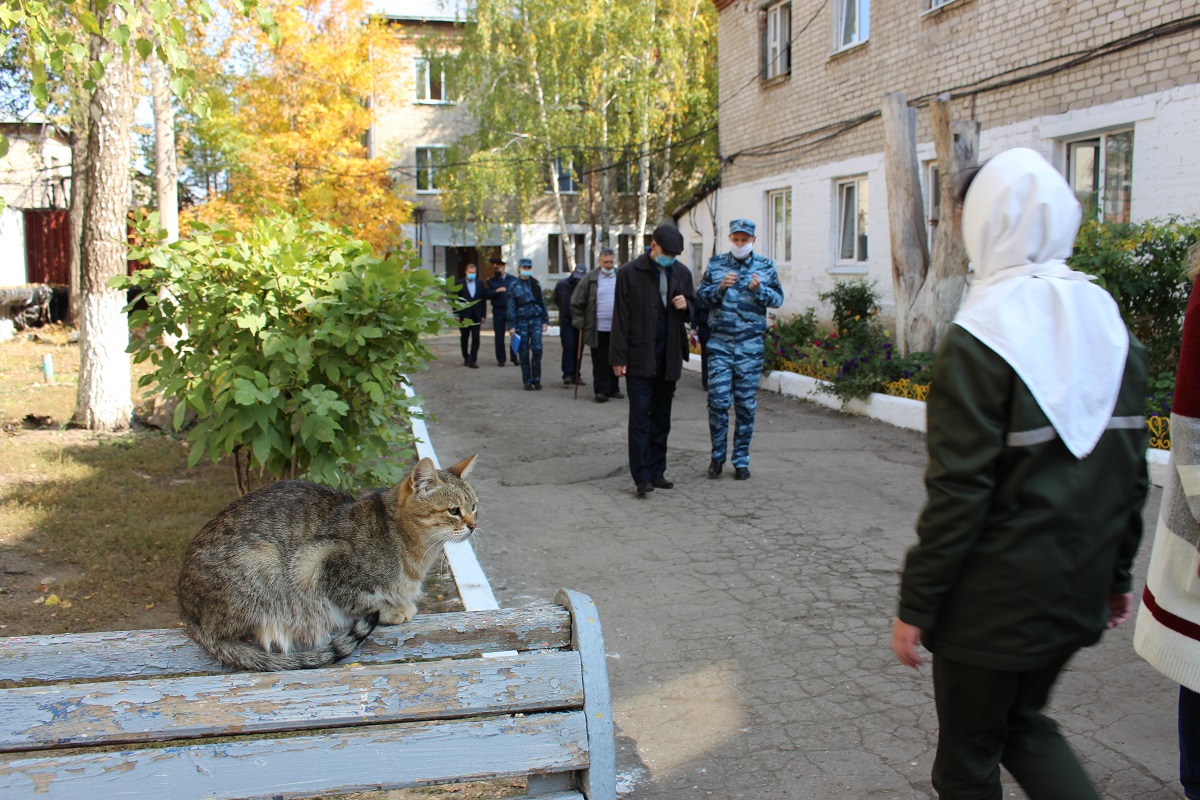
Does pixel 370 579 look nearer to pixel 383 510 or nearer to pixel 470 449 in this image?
pixel 383 510

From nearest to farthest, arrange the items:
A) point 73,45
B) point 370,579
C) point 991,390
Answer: point 991,390, point 370,579, point 73,45

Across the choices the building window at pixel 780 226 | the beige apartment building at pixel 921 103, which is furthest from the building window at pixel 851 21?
the building window at pixel 780 226

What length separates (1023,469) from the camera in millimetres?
2172

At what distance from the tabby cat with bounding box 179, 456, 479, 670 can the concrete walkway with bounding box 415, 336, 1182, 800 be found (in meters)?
1.11

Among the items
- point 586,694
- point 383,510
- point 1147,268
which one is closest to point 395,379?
point 383,510

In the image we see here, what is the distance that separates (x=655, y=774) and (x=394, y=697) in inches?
60.9

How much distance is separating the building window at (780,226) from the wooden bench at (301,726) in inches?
625

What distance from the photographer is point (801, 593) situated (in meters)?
5.27

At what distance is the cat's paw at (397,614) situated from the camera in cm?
292

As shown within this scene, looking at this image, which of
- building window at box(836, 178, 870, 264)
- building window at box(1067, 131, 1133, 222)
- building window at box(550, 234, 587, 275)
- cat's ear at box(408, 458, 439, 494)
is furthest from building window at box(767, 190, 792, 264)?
building window at box(550, 234, 587, 275)

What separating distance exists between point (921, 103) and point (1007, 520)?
1272 centimetres

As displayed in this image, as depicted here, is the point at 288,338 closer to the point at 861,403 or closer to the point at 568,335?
the point at 861,403

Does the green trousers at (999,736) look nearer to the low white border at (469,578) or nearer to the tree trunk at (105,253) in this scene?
the low white border at (469,578)

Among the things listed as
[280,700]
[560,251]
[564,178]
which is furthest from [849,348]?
[560,251]
